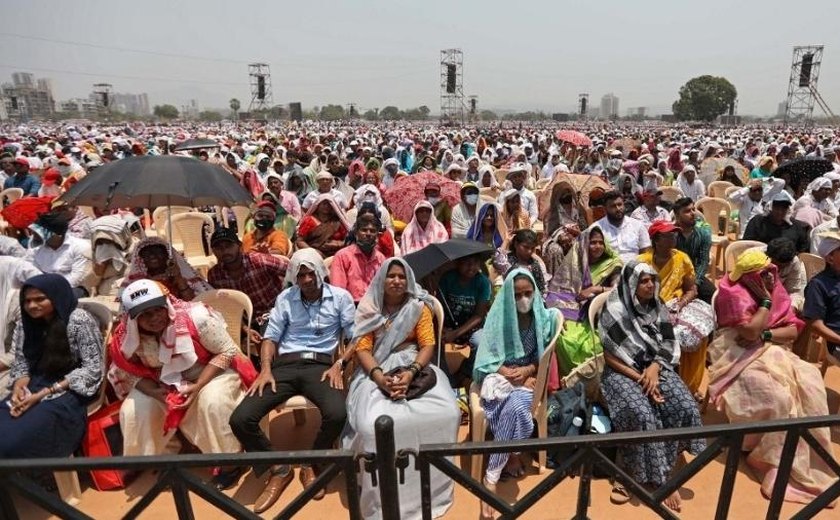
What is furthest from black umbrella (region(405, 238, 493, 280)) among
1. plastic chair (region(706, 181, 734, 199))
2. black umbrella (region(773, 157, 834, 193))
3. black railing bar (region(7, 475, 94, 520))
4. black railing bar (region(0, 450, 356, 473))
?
plastic chair (region(706, 181, 734, 199))

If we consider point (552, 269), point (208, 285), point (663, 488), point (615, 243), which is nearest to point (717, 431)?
point (663, 488)

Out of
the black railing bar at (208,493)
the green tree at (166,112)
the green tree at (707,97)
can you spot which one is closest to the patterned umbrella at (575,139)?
the black railing bar at (208,493)

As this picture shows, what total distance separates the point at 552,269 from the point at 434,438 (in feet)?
7.75

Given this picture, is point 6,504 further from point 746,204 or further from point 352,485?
point 746,204

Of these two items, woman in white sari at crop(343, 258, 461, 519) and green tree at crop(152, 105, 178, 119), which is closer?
woman in white sari at crop(343, 258, 461, 519)

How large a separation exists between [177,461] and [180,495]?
6.7 inches

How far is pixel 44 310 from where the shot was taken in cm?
287

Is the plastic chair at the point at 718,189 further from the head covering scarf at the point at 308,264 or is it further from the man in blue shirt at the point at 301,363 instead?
the head covering scarf at the point at 308,264

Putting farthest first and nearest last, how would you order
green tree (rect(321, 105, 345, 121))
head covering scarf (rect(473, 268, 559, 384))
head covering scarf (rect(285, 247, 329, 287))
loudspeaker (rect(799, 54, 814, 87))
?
green tree (rect(321, 105, 345, 121)) < loudspeaker (rect(799, 54, 814, 87)) < head covering scarf (rect(285, 247, 329, 287)) < head covering scarf (rect(473, 268, 559, 384))

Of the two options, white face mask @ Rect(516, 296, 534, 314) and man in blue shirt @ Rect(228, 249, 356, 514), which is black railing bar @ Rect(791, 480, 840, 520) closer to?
white face mask @ Rect(516, 296, 534, 314)

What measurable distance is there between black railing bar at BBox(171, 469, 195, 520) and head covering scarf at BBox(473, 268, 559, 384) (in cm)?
191

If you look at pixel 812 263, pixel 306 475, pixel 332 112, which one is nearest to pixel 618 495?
pixel 306 475

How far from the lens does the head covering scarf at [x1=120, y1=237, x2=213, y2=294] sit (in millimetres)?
3781

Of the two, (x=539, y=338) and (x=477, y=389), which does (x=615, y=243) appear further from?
(x=477, y=389)
